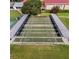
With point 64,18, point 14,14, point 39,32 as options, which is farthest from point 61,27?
point 14,14

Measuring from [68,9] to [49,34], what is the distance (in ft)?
0.83

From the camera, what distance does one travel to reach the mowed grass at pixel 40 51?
165 inches

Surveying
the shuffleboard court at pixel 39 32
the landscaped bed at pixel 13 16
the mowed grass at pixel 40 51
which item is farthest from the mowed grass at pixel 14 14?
the mowed grass at pixel 40 51

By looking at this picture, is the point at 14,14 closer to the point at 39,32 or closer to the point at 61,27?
the point at 39,32

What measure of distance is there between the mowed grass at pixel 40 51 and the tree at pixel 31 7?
0.92 ft

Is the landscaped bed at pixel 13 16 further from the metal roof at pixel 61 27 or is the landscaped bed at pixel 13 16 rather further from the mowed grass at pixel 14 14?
the metal roof at pixel 61 27

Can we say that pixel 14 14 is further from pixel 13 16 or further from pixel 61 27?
pixel 61 27

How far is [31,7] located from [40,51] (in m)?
0.36

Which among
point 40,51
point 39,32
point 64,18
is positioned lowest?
point 40,51

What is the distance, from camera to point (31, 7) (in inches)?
166

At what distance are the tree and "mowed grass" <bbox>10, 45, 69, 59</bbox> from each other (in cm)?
28

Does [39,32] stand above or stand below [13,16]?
below

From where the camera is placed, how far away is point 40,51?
13.8 feet
